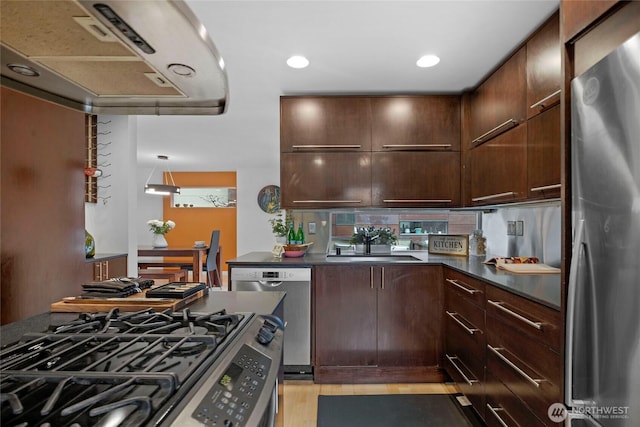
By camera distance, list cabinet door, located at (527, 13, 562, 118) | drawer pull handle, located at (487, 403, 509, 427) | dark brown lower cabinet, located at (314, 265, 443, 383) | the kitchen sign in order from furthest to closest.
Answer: the kitchen sign, dark brown lower cabinet, located at (314, 265, 443, 383), cabinet door, located at (527, 13, 562, 118), drawer pull handle, located at (487, 403, 509, 427)

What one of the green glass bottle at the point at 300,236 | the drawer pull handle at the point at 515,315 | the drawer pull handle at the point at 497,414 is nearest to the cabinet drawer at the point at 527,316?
the drawer pull handle at the point at 515,315

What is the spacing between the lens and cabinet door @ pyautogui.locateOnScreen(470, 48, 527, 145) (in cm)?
208

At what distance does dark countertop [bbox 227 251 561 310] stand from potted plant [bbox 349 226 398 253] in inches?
6.3

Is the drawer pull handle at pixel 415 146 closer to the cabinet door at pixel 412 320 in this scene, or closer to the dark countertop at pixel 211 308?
the cabinet door at pixel 412 320

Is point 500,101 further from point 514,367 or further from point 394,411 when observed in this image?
point 394,411

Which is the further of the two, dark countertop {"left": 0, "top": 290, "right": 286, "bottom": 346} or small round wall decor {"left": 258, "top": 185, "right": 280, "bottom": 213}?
small round wall decor {"left": 258, "top": 185, "right": 280, "bottom": 213}

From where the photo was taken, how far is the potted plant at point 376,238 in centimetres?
320

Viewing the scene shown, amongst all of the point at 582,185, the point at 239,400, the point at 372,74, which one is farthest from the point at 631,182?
the point at 372,74

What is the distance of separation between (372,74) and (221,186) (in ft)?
19.2

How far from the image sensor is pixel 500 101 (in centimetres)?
233

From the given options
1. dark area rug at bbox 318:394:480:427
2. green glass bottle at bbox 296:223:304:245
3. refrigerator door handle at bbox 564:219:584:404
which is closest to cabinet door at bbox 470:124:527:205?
refrigerator door handle at bbox 564:219:584:404

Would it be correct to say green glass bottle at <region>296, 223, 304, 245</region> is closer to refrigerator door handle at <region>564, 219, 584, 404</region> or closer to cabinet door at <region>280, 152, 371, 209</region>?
cabinet door at <region>280, 152, 371, 209</region>

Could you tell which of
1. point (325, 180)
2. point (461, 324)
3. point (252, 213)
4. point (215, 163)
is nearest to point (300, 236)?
point (325, 180)

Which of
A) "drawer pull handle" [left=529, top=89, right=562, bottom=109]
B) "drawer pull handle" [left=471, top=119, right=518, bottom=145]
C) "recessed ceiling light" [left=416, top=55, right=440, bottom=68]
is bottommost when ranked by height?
"drawer pull handle" [left=471, top=119, right=518, bottom=145]
